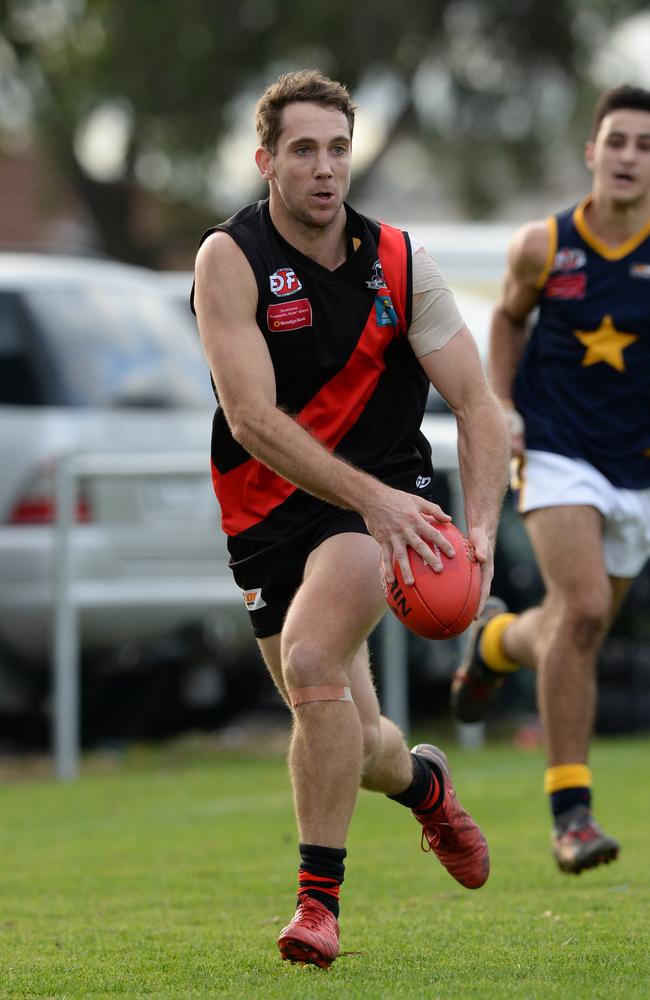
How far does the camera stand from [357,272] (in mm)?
5457

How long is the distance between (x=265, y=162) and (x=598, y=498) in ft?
7.72

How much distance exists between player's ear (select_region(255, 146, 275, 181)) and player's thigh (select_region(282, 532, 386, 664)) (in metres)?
1.03

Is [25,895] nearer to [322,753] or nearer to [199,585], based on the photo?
[322,753]

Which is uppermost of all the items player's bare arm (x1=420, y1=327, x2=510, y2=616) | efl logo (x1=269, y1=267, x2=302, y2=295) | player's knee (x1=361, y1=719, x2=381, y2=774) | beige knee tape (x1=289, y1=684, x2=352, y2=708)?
efl logo (x1=269, y1=267, x2=302, y2=295)

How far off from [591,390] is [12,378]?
15.6 ft

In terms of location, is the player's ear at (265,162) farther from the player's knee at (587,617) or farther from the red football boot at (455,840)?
the player's knee at (587,617)

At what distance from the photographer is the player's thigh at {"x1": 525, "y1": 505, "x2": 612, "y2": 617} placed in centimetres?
717

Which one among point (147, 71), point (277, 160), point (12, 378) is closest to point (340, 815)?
point (277, 160)

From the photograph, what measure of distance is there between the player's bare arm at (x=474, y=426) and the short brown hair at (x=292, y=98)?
0.68 metres

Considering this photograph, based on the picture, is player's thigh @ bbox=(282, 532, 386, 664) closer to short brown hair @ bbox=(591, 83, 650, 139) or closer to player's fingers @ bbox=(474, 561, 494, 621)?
player's fingers @ bbox=(474, 561, 494, 621)

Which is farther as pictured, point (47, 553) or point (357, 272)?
point (47, 553)

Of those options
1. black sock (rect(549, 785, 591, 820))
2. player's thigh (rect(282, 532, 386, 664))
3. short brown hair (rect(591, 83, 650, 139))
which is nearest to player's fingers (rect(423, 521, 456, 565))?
player's thigh (rect(282, 532, 386, 664))

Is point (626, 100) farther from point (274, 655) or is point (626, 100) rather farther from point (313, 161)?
point (274, 655)

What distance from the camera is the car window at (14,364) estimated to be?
1119 cm
